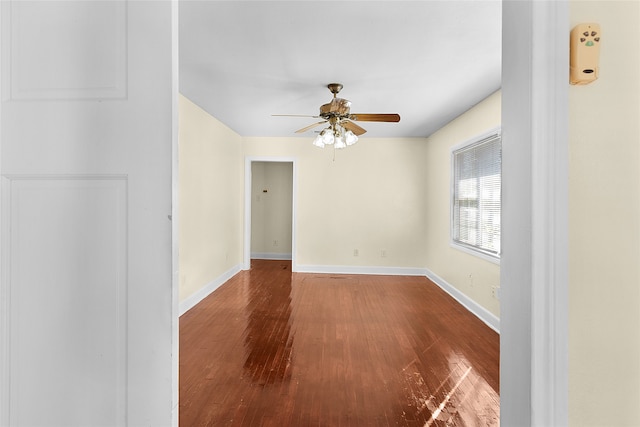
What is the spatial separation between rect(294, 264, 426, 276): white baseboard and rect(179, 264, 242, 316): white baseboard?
1180 mm

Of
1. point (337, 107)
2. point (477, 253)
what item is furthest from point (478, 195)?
point (337, 107)

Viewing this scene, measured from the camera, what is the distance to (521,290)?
700 mm

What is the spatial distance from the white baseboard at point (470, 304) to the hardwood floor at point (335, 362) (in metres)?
0.10

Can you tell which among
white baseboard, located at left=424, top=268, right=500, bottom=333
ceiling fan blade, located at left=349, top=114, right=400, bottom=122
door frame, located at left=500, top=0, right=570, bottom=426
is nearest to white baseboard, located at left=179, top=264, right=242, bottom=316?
ceiling fan blade, located at left=349, top=114, right=400, bottom=122

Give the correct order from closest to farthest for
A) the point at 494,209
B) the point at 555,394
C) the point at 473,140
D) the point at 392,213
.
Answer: the point at 555,394, the point at 494,209, the point at 473,140, the point at 392,213

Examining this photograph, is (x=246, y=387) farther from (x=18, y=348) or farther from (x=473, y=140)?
(x=473, y=140)

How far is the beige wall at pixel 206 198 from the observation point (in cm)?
367

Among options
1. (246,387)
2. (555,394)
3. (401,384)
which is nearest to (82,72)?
(555,394)

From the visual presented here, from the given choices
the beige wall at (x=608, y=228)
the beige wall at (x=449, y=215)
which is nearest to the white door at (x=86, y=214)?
the beige wall at (x=608, y=228)

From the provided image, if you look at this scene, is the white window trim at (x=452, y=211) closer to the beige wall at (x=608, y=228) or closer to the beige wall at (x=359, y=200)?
the beige wall at (x=359, y=200)

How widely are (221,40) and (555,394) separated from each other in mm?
2533

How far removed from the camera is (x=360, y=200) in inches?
234

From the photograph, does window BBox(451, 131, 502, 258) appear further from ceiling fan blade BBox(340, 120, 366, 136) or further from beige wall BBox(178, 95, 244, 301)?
beige wall BBox(178, 95, 244, 301)

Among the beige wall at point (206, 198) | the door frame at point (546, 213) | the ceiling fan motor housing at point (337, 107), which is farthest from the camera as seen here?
the beige wall at point (206, 198)
